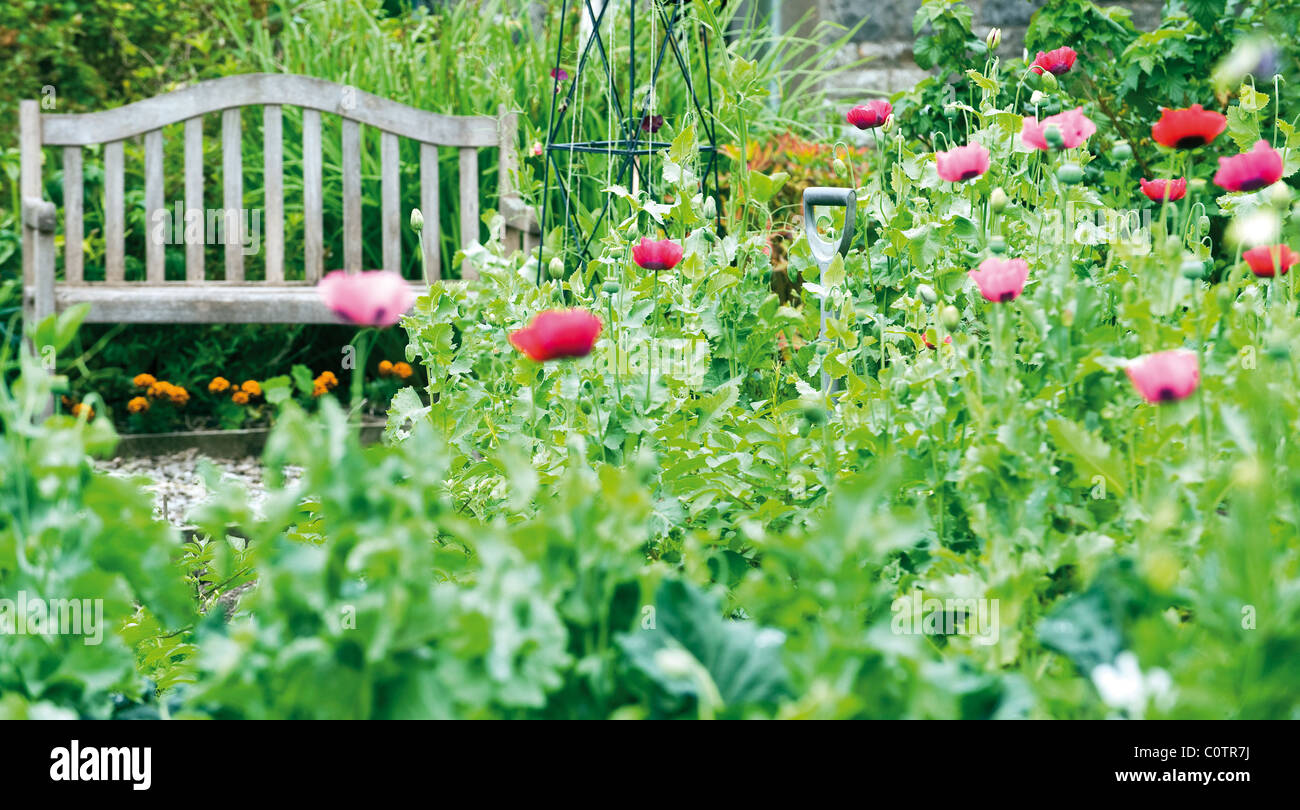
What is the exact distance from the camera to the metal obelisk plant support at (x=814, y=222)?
1861 millimetres

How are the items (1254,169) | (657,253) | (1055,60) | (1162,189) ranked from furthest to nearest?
(1055,60) < (1162,189) < (657,253) < (1254,169)

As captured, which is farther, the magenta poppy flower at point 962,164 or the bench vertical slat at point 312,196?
the bench vertical slat at point 312,196

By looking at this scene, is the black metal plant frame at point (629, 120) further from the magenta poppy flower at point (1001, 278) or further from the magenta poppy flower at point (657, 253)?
the magenta poppy flower at point (1001, 278)

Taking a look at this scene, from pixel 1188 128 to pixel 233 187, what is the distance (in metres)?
3.09

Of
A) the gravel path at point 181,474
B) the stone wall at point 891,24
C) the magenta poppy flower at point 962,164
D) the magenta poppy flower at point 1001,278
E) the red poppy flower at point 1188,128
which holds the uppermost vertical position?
the stone wall at point 891,24

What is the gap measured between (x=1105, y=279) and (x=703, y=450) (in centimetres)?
61

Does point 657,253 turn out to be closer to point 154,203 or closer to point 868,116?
point 868,116

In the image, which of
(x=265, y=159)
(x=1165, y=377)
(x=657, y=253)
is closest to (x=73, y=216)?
(x=265, y=159)

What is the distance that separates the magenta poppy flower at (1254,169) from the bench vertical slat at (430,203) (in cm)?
258

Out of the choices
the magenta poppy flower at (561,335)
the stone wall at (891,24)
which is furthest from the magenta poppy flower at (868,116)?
the stone wall at (891,24)

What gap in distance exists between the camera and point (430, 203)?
3656 mm

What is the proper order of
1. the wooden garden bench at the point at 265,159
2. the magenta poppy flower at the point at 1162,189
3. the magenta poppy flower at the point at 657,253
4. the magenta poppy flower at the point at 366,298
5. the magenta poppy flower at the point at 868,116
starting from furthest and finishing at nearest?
the wooden garden bench at the point at 265,159 → the magenta poppy flower at the point at 868,116 → the magenta poppy flower at the point at 1162,189 → the magenta poppy flower at the point at 657,253 → the magenta poppy flower at the point at 366,298

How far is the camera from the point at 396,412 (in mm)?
1764
